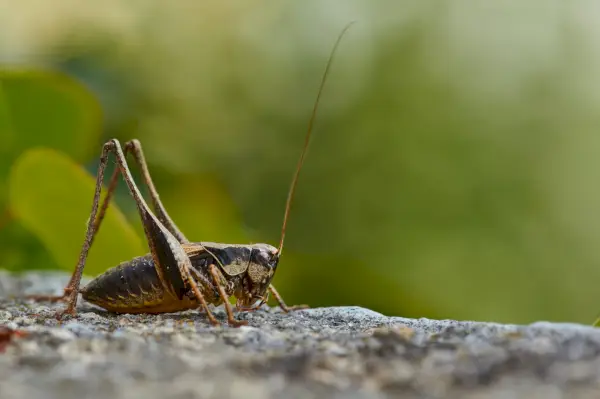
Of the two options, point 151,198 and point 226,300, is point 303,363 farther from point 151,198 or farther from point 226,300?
point 151,198

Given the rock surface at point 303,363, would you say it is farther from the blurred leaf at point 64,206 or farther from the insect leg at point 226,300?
the blurred leaf at point 64,206

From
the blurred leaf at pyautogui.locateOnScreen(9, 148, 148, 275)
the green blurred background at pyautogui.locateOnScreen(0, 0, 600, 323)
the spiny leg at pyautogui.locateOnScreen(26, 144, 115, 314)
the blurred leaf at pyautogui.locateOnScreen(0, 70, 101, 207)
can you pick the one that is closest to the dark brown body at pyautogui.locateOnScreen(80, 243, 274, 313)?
the spiny leg at pyautogui.locateOnScreen(26, 144, 115, 314)

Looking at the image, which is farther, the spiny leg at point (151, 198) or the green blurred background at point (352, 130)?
the green blurred background at point (352, 130)

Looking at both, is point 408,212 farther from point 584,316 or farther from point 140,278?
point 140,278

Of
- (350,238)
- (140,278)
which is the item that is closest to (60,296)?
(140,278)

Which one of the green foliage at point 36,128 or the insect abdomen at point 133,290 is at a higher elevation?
the green foliage at point 36,128

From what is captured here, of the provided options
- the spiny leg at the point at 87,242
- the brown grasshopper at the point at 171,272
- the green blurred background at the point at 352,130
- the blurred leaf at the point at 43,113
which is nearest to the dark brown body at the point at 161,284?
the brown grasshopper at the point at 171,272

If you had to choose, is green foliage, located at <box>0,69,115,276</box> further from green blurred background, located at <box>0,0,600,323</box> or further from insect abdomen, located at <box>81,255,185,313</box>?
insect abdomen, located at <box>81,255,185,313</box>
